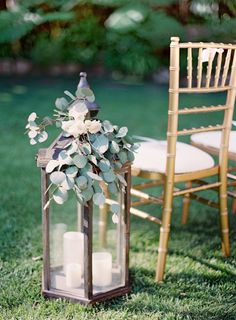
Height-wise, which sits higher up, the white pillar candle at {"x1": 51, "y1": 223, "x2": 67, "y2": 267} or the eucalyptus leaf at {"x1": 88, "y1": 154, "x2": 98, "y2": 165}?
the eucalyptus leaf at {"x1": 88, "y1": 154, "x2": 98, "y2": 165}

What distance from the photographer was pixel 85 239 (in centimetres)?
176

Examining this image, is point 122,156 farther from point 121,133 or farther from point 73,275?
point 73,275

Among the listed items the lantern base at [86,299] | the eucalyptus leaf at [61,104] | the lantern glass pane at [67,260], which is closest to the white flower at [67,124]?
the eucalyptus leaf at [61,104]

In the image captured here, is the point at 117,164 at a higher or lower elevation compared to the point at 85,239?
higher

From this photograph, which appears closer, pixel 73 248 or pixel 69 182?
pixel 69 182

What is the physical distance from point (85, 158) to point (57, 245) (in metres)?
0.44

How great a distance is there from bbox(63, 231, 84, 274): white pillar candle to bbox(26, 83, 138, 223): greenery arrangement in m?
0.24

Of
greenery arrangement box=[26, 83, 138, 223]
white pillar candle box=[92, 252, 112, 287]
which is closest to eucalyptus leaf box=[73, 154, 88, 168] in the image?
greenery arrangement box=[26, 83, 138, 223]

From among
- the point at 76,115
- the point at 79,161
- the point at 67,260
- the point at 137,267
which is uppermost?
the point at 76,115

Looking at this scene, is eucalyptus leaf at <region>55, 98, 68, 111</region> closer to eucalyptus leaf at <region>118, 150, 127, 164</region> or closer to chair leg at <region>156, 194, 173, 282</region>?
eucalyptus leaf at <region>118, 150, 127, 164</region>

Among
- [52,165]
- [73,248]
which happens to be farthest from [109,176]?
[73,248]

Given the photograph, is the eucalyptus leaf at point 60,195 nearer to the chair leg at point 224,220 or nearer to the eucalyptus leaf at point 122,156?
the eucalyptus leaf at point 122,156

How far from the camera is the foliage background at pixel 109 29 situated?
19.9ft

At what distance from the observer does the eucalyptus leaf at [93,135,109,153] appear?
1663 millimetres
